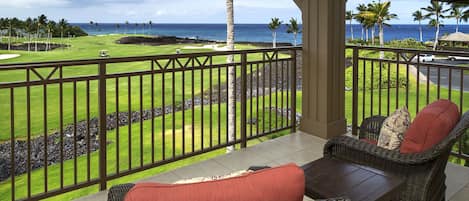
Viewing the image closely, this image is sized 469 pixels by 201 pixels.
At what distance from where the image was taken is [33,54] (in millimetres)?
16688

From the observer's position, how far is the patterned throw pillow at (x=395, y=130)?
2.28 metres

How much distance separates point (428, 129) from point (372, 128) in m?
0.84

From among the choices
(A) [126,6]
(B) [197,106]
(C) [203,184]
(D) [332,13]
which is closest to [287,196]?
(C) [203,184]

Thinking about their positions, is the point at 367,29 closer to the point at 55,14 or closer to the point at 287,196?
the point at 55,14

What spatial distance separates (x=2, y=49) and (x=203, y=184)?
1847 centimetres

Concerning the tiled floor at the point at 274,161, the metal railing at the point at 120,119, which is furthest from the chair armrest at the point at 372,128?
the metal railing at the point at 120,119

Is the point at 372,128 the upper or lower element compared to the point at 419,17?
lower

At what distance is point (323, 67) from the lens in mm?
4312

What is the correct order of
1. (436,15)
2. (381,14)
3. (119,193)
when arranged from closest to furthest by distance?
(119,193)
(436,15)
(381,14)

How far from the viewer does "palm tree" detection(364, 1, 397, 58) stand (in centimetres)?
1992

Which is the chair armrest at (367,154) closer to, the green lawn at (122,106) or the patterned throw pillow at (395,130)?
the patterned throw pillow at (395,130)

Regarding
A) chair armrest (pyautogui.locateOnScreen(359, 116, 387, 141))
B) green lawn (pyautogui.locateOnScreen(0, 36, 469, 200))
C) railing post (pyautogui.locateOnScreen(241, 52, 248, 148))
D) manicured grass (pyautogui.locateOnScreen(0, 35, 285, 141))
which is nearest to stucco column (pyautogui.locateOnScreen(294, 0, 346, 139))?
railing post (pyautogui.locateOnScreen(241, 52, 248, 148))

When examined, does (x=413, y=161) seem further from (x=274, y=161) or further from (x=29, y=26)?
(x=29, y=26)

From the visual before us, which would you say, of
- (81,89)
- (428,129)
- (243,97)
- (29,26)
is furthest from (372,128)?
(29,26)
